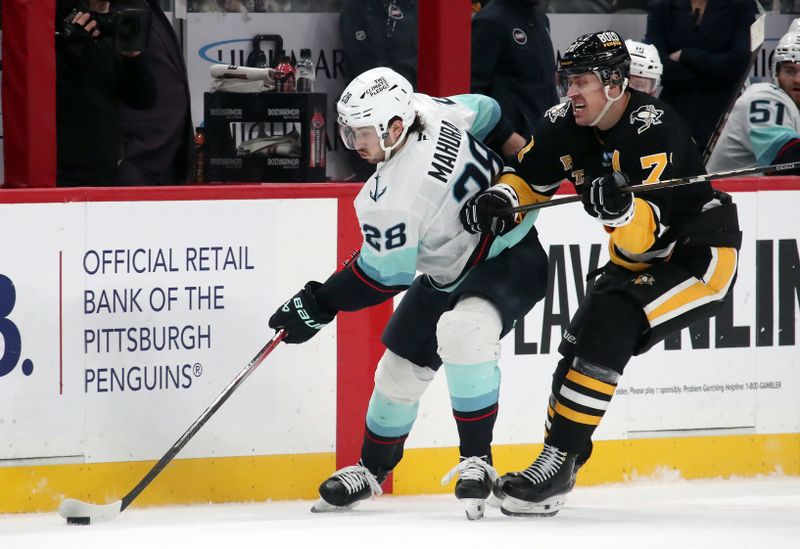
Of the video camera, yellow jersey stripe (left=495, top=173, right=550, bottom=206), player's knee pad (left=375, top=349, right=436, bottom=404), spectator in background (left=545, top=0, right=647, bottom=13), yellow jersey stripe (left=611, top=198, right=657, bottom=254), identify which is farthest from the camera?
spectator in background (left=545, top=0, right=647, bottom=13)

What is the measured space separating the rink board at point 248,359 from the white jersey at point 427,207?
1.87ft

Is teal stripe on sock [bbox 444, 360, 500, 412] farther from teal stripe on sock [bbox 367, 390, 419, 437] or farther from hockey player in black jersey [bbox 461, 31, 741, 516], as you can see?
teal stripe on sock [bbox 367, 390, 419, 437]

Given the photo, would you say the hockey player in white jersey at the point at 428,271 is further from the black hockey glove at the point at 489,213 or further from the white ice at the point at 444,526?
the white ice at the point at 444,526

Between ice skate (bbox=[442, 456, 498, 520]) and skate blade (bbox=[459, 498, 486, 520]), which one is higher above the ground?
ice skate (bbox=[442, 456, 498, 520])

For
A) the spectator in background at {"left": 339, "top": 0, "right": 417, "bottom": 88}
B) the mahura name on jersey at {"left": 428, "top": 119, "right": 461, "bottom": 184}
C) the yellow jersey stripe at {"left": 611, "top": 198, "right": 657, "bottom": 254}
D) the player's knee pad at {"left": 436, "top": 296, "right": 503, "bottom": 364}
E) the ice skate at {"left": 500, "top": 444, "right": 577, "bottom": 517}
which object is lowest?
the ice skate at {"left": 500, "top": 444, "right": 577, "bottom": 517}

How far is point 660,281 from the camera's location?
162 inches

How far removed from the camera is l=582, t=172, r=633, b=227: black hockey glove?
378cm

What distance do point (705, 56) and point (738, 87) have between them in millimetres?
185

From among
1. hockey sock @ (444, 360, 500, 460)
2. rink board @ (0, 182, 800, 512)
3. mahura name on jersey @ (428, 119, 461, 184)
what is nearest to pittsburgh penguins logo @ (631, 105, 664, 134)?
mahura name on jersey @ (428, 119, 461, 184)

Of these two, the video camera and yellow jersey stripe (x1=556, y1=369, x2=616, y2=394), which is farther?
the video camera

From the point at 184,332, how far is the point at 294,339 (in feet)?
1.52

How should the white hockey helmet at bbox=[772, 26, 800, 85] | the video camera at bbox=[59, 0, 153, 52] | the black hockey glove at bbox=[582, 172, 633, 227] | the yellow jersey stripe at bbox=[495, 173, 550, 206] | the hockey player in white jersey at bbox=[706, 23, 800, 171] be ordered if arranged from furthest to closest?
the white hockey helmet at bbox=[772, 26, 800, 85], the hockey player in white jersey at bbox=[706, 23, 800, 171], the video camera at bbox=[59, 0, 153, 52], the yellow jersey stripe at bbox=[495, 173, 550, 206], the black hockey glove at bbox=[582, 172, 633, 227]

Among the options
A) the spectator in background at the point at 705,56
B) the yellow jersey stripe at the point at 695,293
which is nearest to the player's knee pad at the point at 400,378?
the yellow jersey stripe at the point at 695,293

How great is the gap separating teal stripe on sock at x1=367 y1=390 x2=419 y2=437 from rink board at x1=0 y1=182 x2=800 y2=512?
1.02 feet
